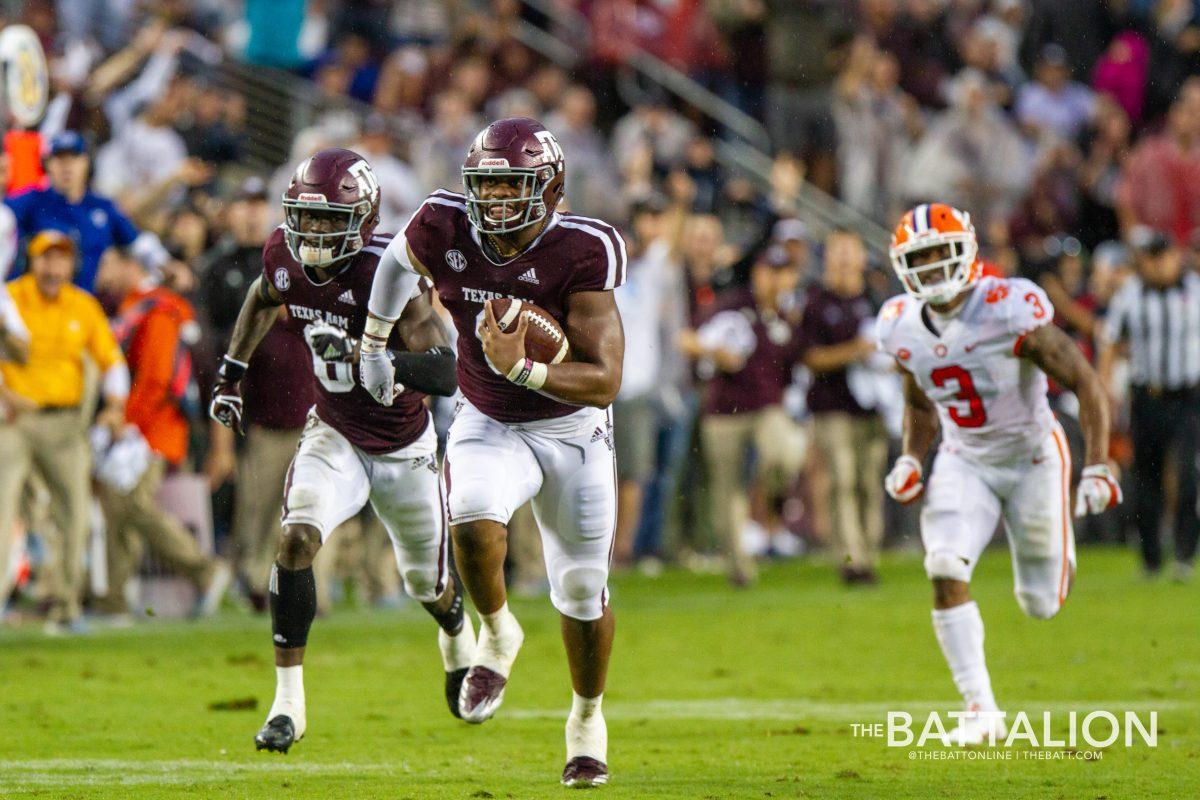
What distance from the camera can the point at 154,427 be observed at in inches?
416

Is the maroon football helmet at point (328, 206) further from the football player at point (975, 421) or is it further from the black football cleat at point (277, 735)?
the football player at point (975, 421)

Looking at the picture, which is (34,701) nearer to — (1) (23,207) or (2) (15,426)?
(2) (15,426)

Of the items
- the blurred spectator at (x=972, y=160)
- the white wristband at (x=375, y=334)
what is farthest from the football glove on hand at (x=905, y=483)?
the blurred spectator at (x=972, y=160)

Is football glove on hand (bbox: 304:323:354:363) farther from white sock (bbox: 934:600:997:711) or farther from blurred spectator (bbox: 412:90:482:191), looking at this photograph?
blurred spectator (bbox: 412:90:482:191)

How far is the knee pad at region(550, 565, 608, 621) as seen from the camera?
5.92 metres

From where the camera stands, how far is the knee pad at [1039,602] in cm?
719

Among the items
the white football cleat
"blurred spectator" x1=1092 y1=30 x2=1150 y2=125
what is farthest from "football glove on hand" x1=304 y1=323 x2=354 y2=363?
"blurred spectator" x1=1092 y1=30 x2=1150 y2=125

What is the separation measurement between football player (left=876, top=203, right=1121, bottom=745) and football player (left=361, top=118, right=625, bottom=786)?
4.92ft

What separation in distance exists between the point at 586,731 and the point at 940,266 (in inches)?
87.4

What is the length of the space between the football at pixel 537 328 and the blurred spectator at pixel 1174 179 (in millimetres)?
10783

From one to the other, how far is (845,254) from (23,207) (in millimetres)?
5314

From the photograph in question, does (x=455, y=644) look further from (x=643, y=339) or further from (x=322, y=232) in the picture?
(x=643, y=339)

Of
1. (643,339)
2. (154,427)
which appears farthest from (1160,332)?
(154,427)

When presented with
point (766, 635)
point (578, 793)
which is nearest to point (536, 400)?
point (578, 793)
